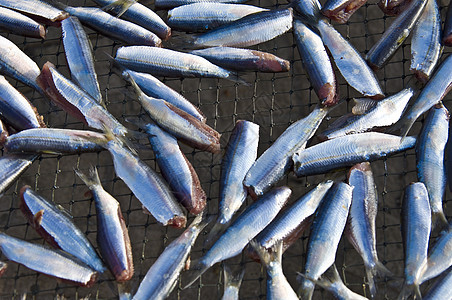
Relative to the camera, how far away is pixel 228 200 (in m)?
3.45

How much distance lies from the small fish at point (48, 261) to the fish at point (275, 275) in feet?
3.97

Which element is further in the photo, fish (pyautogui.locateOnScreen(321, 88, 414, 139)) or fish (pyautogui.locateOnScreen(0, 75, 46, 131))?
fish (pyautogui.locateOnScreen(0, 75, 46, 131))

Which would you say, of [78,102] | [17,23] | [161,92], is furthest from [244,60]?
[17,23]

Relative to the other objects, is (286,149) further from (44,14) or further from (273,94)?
(44,14)

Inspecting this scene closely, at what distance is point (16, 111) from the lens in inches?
148

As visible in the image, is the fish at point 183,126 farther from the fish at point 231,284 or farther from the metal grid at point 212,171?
the fish at point 231,284

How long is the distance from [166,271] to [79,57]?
2006mm

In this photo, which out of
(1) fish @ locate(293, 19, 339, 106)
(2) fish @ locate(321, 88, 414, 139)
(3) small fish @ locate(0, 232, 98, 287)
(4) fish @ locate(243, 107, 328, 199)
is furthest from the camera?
(1) fish @ locate(293, 19, 339, 106)

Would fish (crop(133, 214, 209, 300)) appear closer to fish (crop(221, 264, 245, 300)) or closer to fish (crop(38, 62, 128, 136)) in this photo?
A: fish (crop(221, 264, 245, 300))

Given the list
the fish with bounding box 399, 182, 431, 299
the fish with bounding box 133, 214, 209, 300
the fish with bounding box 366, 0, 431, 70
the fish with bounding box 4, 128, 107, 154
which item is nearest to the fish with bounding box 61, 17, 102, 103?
the fish with bounding box 4, 128, 107, 154

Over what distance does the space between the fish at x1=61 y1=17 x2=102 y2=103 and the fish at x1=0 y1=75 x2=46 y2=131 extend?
17.9 inches

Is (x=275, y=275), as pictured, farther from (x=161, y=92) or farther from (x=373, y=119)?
(x=161, y=92)

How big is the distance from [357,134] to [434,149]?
596 millimetres

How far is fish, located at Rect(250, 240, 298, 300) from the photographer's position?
10.3 ft
